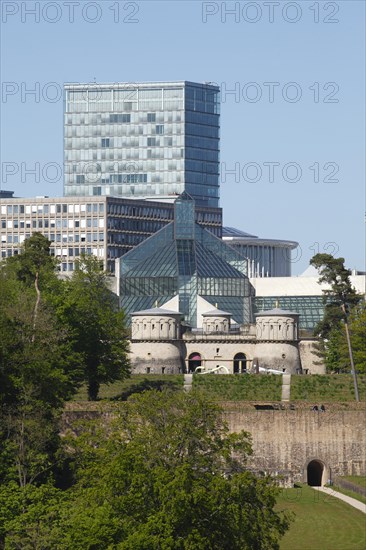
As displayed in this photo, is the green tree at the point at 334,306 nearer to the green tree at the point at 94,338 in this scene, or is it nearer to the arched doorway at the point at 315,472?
the green tree at the point at 94,338

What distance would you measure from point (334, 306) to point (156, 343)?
60.9 feet

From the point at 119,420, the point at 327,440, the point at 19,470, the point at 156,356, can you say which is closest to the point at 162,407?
the point at 119,420

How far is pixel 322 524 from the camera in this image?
97438mm

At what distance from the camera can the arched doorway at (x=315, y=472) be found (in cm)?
11756

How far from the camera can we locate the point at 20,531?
77875 millimetres

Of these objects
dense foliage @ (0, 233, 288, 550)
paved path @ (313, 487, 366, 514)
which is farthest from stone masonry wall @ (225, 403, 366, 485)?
dense foliage @ (0, 233, 288, 550)

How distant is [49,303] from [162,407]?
37.8m

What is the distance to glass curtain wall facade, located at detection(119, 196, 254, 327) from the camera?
7505 inches

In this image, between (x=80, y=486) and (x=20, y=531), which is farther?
(x=80, y=486)

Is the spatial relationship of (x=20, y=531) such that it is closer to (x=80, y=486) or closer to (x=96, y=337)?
(x=80, y=486)

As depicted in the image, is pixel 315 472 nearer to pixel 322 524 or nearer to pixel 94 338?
pixel 94 338

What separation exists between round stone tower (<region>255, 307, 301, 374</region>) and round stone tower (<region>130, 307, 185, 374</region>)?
7.43 meters

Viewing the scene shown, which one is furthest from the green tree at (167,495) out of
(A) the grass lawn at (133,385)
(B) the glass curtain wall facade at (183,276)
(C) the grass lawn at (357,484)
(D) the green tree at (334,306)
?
(B) the glass curtain wall facade at (183,276)

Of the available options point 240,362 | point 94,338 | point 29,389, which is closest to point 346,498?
point 29,389
